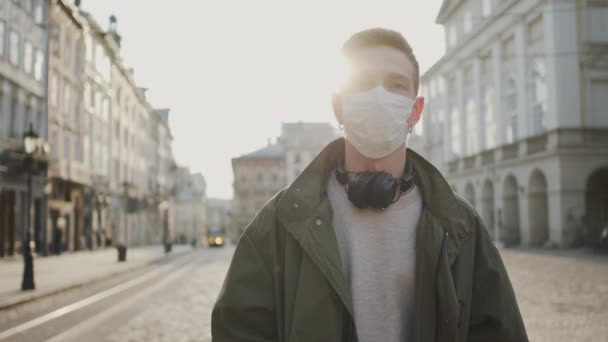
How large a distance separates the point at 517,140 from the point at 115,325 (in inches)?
1297

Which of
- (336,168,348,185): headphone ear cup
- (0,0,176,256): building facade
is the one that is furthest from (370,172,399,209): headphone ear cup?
(0,0,176,256): building facade

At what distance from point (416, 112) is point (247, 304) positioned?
1183 mm

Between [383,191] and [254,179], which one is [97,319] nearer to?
[383,191]

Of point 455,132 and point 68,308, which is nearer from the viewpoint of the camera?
point 68,308

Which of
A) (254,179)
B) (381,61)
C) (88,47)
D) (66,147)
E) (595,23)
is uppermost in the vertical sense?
(88,47)

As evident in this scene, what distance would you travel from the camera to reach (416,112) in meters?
3.00

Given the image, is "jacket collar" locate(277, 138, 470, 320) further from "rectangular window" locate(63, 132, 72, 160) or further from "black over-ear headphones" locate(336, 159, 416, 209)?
"rectangular window" locate(63, 132, 72, 160)

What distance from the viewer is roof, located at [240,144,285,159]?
10106 cm

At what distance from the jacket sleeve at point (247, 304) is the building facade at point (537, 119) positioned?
3343 cm

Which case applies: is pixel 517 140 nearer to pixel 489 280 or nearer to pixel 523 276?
pixel 523 276

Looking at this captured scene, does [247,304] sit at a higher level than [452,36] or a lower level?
lower

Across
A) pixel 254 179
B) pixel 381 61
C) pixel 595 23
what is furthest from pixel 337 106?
pixel 254 179

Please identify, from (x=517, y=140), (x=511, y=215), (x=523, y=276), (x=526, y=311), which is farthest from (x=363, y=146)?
(x=511, y=215)

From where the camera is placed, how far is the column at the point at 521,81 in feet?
126
